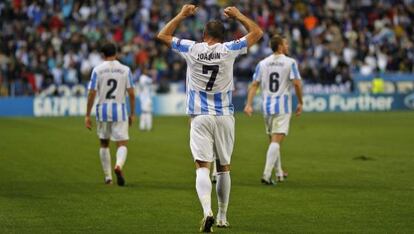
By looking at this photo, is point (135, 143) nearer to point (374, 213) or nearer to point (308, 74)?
point (374, 213)

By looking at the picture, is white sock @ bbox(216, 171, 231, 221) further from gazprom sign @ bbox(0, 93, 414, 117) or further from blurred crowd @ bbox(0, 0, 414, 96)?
gazprom sign @ bbox(0, 93, 414, 117)

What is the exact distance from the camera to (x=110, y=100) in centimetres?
1544

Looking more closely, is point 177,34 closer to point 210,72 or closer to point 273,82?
point 273,82

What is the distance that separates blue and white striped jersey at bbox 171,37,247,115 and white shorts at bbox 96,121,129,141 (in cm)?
487

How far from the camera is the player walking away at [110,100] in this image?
50.2 feet

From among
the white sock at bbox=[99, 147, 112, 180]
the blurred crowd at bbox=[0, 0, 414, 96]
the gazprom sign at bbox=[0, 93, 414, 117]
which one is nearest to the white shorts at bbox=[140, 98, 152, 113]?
the blurred crowd at bbox=[0, 0, 414, 96]

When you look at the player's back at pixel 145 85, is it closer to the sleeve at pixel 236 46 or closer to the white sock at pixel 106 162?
the white sock at pixel 106 162

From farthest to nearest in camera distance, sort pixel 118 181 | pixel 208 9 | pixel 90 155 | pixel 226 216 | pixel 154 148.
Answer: pixel 208 9 → pixel 154 148 → pixel 90 155 → pixel 118 181 → pixel 226 216

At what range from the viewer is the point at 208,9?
44.4 metres

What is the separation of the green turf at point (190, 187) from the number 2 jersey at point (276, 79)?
4.02 ft

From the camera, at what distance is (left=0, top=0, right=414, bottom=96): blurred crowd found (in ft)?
128

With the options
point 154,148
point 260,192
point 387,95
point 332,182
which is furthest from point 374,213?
point 387,95

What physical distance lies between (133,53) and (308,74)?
24.4ft

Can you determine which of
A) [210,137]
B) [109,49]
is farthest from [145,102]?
[210,137]
